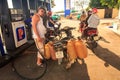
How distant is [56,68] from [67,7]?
25111 mm

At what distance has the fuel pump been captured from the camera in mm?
5371

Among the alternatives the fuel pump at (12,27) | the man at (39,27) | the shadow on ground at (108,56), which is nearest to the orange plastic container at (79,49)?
the man at (39,27)

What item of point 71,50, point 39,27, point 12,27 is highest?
point 39,27

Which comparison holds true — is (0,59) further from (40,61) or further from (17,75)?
(40,61)

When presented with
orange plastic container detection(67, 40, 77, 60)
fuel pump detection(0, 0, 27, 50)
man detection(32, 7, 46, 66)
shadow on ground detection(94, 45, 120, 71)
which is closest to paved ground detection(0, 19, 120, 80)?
shadow on ground detection(94, 45, 120, 71)

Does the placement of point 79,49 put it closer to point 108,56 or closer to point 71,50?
point 71,50

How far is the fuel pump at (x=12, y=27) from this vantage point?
537cm

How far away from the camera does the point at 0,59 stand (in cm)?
498

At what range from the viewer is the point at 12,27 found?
Result: 5.44m

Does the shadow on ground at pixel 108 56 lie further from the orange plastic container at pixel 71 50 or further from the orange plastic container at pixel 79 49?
the orange plastic container at pixel 71 50

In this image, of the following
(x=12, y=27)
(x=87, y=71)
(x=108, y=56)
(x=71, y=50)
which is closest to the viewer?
(x=71, y=50)

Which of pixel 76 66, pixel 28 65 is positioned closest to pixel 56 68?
pixel 76 66

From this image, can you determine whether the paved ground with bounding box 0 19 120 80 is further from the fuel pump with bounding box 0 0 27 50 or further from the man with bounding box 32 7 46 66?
the fuel pump with bounding box 0 0 27 50

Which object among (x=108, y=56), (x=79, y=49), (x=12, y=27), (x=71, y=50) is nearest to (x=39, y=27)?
(x=71, y=50)
